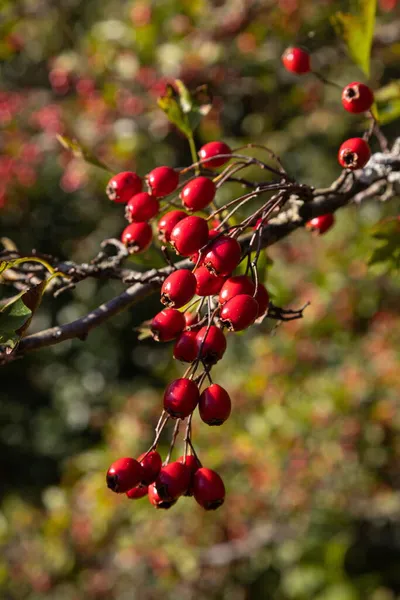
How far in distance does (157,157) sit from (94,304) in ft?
6.91

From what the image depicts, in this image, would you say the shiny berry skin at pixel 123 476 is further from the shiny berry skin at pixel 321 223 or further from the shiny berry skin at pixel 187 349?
the shiny berry skin at pixel 321 223

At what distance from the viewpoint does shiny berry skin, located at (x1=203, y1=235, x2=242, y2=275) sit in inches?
42.5

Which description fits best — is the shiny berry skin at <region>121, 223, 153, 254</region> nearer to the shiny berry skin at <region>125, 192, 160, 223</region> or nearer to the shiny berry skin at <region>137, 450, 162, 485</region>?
the shiny berry skin at <region>125, 192, 160, 223</region>

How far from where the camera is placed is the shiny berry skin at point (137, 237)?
4.67ft

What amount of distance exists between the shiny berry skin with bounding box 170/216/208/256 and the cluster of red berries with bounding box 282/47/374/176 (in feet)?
1.20

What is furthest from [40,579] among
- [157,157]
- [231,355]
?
[157,157]

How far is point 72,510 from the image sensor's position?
4844mm

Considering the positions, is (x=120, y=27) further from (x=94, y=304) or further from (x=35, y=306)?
(x=35, y=306)

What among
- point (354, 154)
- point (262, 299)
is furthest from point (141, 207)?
point (354, 154)

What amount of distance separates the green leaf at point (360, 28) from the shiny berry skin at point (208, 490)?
3.99 ft

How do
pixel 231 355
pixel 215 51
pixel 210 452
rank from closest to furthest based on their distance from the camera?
pixel 210 452 < pixel 215 51 < pixel 231 355

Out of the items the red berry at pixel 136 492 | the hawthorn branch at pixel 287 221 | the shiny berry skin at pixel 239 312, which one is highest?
the shiny berry skin at pixel 239 312

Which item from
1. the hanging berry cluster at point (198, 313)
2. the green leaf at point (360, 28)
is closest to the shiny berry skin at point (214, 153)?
the hanging berry cluster at point (198, 313)

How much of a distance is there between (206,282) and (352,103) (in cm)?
64
